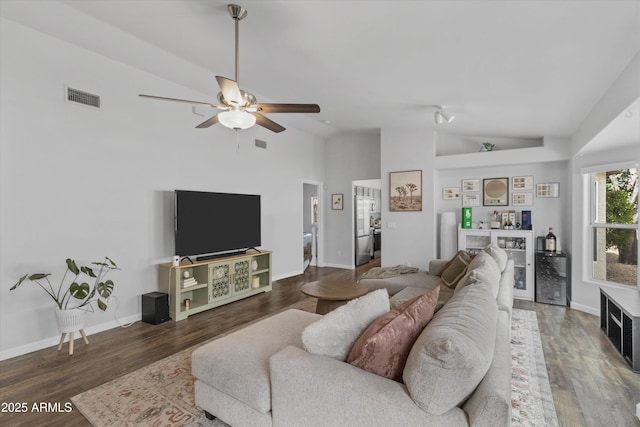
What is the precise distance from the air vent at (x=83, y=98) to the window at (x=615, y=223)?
6.00m

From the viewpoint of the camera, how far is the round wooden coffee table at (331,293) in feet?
10.9

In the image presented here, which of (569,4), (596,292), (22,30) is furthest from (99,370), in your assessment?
(596,292)

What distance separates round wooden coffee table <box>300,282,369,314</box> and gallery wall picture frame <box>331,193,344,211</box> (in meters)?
3.62

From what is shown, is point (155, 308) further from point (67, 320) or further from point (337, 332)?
point (337, 332)

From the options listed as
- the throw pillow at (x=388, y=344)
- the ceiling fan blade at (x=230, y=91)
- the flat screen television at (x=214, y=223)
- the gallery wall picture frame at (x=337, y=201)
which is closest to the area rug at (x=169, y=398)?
the throw pillow at (x=388, y=344)

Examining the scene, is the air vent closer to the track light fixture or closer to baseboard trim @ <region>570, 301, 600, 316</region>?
the track light fixture

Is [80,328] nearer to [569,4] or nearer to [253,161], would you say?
[253,161]

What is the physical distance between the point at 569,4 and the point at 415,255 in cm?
436

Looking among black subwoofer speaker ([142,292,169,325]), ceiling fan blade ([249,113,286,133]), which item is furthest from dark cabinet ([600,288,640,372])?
black subwoofer speaker ([142,292,169,325])

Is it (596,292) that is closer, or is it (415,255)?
(596,292)

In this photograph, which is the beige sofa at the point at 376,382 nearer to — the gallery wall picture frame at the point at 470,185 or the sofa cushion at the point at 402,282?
the sofa cushion at the point at 402,282

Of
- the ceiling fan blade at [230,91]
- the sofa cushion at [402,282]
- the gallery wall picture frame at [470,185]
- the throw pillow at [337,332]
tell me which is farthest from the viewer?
the gallery wall picture frame at [470,185]

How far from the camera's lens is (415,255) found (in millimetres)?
5715

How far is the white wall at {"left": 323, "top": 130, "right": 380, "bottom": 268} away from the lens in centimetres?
701
